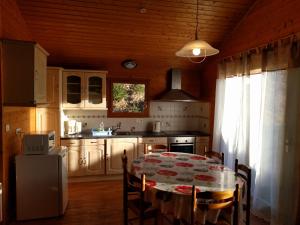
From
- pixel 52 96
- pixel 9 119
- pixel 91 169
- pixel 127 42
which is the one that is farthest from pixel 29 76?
pixel 91 169

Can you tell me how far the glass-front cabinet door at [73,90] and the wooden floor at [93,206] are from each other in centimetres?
141

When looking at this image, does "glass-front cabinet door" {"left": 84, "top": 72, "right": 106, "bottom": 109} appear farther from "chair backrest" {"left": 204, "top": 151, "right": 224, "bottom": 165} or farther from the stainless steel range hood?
"chair backrest" {"left": 204, "top": 151, "right": 224, "bottom": 165}

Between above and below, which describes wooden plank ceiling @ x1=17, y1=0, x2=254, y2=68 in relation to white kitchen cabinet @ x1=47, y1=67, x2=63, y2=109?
above

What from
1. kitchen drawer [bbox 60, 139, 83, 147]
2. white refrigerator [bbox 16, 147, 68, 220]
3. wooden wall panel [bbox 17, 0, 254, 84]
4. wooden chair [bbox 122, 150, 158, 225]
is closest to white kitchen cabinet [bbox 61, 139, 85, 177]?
kitchen drawer [bbox 60, 139, 83, 147]

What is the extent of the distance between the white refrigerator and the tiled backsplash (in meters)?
1.82

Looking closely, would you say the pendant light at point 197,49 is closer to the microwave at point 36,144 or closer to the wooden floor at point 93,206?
the microwave at point 36,144

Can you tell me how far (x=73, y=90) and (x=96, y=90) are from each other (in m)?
0.41

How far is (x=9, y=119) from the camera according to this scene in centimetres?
296

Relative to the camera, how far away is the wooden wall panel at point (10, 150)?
2871 mm

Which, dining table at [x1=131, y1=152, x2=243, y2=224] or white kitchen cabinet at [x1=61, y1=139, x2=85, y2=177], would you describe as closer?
dining table at [x1=131, y1=152, x2=243, y2=224]

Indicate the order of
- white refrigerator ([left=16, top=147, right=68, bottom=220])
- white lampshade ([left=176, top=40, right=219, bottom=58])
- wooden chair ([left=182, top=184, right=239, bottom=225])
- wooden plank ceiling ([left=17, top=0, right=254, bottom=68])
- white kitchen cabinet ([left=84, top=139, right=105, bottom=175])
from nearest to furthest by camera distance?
wooden chair ([left=182, top=184, right=239, bottom=225])
white lampshade ([left=176, top=40, right=219, bottom=58])
white refrigerator ([left=16, top=147, right=68, bottom=220])
wooden plank ceiling ([left=17, top=0, right=254, bottom=68])
white kitchen cabinet ([left=84, top=139, right=105, bottom=175])

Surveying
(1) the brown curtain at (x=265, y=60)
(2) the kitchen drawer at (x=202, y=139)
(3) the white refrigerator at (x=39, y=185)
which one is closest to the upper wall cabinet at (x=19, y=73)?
(3) the white refrigerator at (x=39, y=185)

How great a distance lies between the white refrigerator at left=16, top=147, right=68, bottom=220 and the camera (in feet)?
9.82

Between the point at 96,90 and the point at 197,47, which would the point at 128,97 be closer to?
the point at 96,90
